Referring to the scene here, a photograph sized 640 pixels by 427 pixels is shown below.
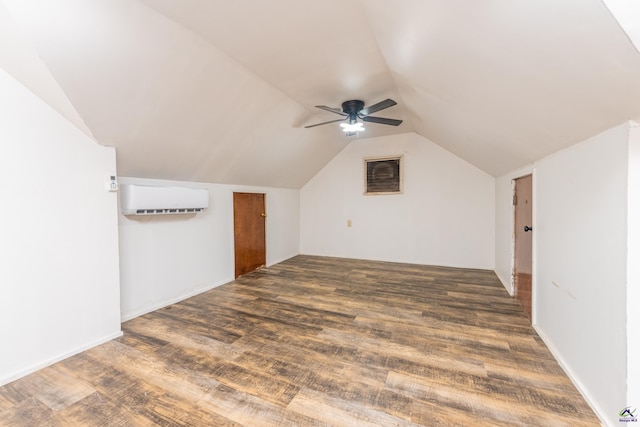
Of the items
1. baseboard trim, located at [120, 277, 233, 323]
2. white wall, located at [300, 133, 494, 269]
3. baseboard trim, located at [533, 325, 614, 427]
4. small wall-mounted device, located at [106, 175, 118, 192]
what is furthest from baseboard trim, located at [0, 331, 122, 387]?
white wall, located at [300, 133, 494, 269]

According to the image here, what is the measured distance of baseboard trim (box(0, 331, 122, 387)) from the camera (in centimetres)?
175

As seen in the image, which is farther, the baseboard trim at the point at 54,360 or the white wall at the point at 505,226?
the white wall at the point at 505,226

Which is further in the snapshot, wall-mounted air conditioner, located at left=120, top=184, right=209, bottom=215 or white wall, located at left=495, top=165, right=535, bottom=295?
white wall, located at left=495, top=165, right=535, bottom=295

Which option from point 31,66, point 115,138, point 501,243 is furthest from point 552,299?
point 31,66

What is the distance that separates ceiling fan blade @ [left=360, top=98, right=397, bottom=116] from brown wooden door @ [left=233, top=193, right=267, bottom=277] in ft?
7.89

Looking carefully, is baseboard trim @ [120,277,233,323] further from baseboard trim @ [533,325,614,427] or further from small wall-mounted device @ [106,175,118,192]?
baseboard trim @ [533,325,614,427]

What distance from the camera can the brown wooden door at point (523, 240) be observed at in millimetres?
2654

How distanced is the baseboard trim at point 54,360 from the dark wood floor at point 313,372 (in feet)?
0.19

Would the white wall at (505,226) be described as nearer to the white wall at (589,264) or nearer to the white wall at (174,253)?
the white wall at (589,264)

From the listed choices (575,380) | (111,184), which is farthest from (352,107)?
(575,380)

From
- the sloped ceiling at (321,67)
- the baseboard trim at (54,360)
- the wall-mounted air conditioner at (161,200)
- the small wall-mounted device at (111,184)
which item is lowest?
the baseboard trim at (54,360)

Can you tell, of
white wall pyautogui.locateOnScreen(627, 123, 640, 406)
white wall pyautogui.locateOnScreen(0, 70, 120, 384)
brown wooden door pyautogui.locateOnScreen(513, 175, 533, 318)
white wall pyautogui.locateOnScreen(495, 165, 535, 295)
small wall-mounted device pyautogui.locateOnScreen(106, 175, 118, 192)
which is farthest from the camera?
white wall pyautogui.locateOnScreen(495, 165, 535, 295)

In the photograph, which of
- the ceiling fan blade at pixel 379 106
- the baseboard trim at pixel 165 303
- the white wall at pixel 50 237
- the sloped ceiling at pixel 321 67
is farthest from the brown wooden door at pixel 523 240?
the white wall at pixel 50 237

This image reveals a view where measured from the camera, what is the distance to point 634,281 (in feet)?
3.97
